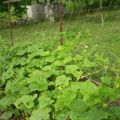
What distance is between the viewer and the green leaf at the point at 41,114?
3.28 metres

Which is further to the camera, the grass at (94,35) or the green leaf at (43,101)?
the grass at (94,35)

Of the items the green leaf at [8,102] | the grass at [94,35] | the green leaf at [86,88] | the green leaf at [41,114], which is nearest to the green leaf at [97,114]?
the green leaf at [86,88]

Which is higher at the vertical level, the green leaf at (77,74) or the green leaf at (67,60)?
the green leaf at (67,60)

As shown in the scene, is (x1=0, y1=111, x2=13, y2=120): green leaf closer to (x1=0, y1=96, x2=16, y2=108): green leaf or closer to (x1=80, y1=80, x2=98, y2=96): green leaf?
(x1=0, y1=96, x2=16, y2=108): green leaf

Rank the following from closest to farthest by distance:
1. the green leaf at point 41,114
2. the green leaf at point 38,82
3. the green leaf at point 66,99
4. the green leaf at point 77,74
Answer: the green leaf at point 66,99 → the green leaf at point 41,114 → the green leaf at point 38,82 → the green leaf at point 77,74

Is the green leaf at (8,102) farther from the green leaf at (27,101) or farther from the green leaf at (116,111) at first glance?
the green leaf at (116,111)

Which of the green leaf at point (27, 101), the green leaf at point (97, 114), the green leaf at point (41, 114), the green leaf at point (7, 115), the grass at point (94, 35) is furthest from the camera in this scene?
the grass at point (94, 35)

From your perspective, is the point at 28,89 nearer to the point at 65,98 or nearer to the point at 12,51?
the point at 65,98

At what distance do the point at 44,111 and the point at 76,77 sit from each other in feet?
1.99

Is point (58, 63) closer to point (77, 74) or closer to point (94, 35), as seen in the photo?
point (77, 74)

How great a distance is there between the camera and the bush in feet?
8.95

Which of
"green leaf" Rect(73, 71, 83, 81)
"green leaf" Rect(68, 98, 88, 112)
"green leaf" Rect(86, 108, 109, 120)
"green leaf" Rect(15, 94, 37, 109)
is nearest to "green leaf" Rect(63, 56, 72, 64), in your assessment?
"green leaf" Rect(73, 71, 83, 81)

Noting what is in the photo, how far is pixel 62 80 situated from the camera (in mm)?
3688

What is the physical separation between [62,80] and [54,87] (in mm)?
158
